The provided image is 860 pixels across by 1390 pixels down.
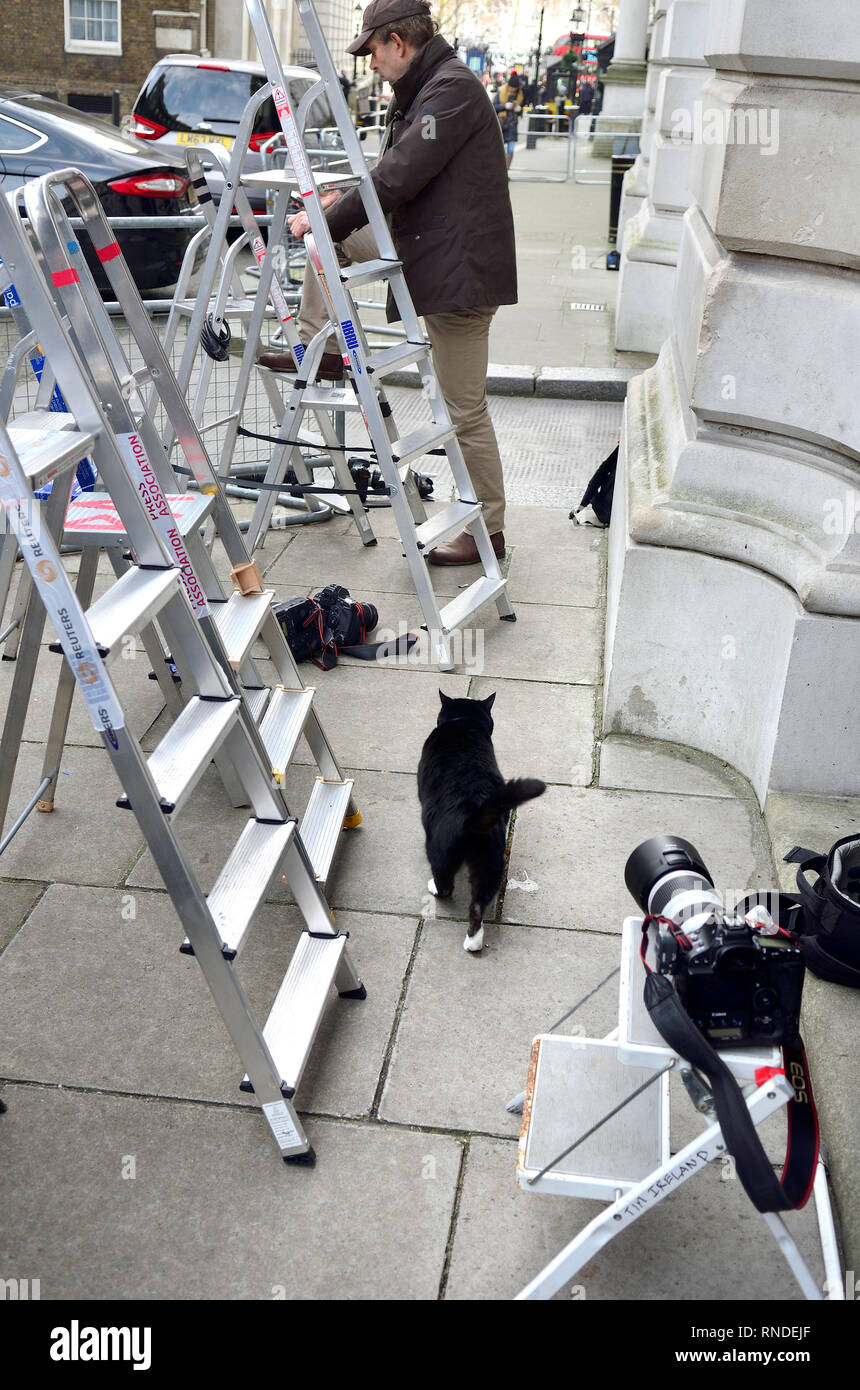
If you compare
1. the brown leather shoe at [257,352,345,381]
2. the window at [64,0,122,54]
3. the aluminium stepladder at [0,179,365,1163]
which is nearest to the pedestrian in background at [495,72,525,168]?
the window at [64,0,122,54]

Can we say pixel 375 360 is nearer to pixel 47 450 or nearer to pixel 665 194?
pixel 47 450

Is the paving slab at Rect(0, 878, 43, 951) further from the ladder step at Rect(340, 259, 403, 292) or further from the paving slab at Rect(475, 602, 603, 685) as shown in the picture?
the ladder step at Rect(340, 259, 403, 292)

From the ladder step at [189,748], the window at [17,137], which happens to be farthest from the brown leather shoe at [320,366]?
the window at [17,137]

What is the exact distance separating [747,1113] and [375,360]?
3537 millimetres

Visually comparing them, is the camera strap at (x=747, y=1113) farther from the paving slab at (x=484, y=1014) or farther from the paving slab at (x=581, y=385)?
the paving slab at (x=581, y=385)

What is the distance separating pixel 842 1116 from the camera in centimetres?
257

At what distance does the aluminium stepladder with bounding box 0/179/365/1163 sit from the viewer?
2205mm

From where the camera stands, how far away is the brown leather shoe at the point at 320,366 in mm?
5602

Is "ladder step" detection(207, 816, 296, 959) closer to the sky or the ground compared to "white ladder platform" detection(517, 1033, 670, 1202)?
closer to the sky

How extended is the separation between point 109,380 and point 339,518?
3.78 metres

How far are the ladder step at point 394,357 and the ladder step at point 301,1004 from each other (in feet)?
8.34

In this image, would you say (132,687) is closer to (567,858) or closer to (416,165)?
(567,858)

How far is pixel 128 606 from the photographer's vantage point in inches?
93.7

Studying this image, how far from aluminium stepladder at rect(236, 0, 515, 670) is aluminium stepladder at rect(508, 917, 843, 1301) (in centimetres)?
252
